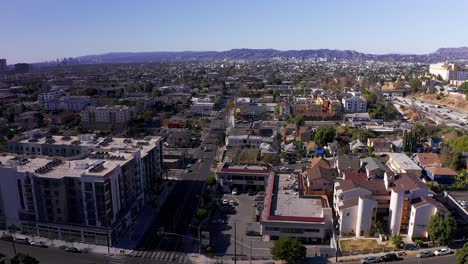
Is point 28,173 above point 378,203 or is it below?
above

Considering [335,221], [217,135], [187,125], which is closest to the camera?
[335,221]

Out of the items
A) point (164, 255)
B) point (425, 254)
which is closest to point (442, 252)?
point (425, 254)

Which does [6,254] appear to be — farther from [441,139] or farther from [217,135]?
[441,139]

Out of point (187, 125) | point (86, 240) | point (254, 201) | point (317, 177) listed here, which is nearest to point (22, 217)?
point (86, 240)

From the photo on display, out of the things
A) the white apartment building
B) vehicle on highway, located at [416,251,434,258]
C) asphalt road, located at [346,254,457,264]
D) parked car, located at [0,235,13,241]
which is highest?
the white apartment building

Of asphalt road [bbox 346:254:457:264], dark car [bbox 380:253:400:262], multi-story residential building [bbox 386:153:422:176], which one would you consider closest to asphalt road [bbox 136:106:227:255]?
asphalt road [bbox 346:254:457:264]

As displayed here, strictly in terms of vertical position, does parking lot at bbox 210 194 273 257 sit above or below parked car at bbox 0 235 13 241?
below

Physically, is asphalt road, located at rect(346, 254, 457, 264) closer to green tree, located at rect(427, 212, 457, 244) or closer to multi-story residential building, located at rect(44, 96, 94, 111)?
Result: green tree, located at rect(427, 212, 457, 244)
